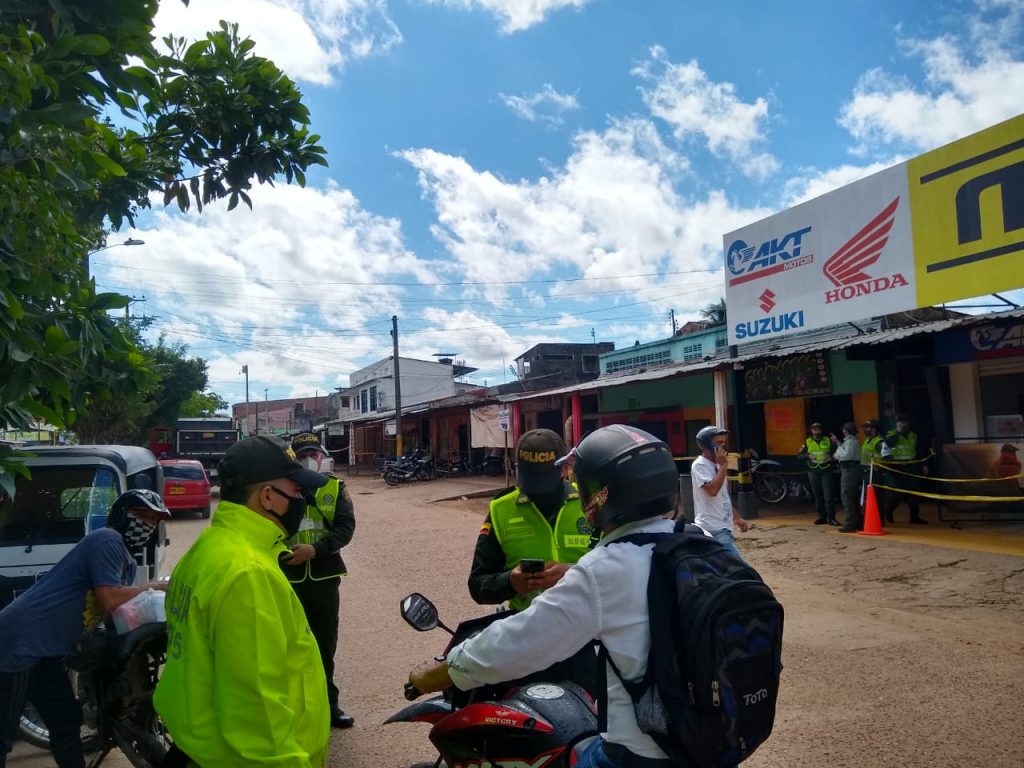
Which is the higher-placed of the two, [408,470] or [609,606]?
[609,606]

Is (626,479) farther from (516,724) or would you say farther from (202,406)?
(202,406)

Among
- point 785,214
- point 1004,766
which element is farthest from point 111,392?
point 785,214

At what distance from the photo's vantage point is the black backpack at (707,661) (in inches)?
65.2

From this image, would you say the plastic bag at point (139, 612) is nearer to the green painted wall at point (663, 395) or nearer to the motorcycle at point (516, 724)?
the motorcycle at point (516, 724)

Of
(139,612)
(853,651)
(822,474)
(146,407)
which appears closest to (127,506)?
(139,612)

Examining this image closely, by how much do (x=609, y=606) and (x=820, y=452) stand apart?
36.6 ft

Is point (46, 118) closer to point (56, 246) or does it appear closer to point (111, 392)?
point (56, 246)

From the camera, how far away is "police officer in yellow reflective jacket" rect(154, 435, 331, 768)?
182 centimetres

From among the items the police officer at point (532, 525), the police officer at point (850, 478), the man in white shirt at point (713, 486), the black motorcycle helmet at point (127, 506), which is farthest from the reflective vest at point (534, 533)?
the police officer at point (850, 478)

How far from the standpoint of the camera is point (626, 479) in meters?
1.98

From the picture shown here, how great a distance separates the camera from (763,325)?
13719mm

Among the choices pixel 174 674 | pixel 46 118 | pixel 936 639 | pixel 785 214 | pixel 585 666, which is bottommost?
pixel 936 639

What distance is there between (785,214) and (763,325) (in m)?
2.04

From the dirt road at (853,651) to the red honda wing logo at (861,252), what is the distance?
4.09m
